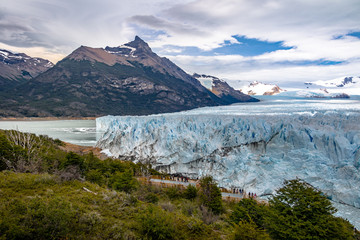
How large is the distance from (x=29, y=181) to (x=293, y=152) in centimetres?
1931

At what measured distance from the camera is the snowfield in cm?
1739

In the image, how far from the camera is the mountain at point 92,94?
11250 cm

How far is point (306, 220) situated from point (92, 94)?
13993 centimetres

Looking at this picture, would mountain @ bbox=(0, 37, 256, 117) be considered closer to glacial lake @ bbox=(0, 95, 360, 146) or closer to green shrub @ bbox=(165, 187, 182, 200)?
glacial lake @ bbox=(0, 95, 360, 146)

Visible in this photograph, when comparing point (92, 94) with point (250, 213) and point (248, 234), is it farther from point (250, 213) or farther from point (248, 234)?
point (248, 234)

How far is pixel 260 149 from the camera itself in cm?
2188

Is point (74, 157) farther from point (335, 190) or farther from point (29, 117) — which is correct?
point (29, 117)

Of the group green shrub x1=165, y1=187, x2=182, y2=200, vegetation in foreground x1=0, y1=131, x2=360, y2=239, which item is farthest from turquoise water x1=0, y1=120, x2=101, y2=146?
vegetation in foreground x1=0, y1=131, x2=360, y2=239

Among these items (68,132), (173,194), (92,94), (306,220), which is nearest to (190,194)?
(173,194)

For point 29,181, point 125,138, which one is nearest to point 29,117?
point 125,138

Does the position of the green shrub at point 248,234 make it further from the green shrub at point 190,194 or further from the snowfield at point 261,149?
the snowfield at point 261,149

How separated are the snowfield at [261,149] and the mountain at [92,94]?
97292 mm

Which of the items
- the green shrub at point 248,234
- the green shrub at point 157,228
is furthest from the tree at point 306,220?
the green shrub at point 157,228

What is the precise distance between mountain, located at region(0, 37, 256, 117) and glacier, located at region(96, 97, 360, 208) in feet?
319
